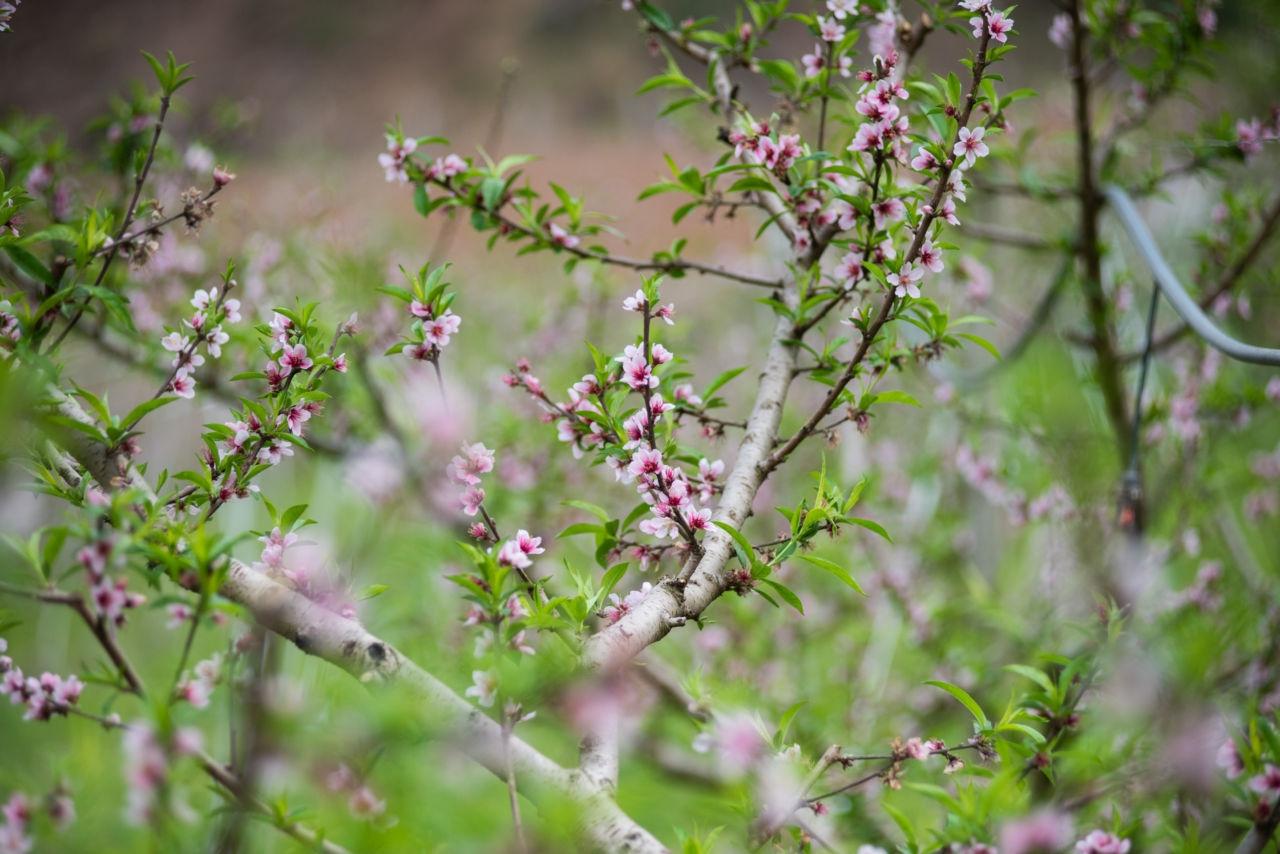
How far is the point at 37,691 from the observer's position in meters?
0.67

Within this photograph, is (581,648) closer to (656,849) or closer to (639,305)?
(656,849)

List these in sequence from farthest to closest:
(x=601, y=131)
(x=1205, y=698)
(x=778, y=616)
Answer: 1. (x=601, y=131)
2. (x=778, y=616)
3. (x=1205, y=698)

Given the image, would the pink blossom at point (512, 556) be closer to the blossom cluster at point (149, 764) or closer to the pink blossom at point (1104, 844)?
the blossom cluster at point (149, 764)

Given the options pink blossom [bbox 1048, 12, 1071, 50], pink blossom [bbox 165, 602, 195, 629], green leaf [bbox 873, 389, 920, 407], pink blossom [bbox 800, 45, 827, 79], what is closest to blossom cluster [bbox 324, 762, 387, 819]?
pink blossom [bbox 165, 602, 195, 629]

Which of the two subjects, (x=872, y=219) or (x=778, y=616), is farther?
(x=778, y=616)

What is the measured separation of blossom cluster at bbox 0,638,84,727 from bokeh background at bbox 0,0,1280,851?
53mm

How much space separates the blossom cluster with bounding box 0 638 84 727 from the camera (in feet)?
2.15

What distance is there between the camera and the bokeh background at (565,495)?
788mm

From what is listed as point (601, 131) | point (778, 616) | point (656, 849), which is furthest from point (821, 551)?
point (601, 131)

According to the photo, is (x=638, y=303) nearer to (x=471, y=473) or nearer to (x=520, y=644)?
(x=471, y=473)

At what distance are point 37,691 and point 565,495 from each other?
57.4 inches

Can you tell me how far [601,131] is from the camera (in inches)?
247

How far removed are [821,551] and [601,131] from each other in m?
5.22

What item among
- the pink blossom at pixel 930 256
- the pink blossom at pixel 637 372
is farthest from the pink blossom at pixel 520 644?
the pink blossom at pixel 930 256
